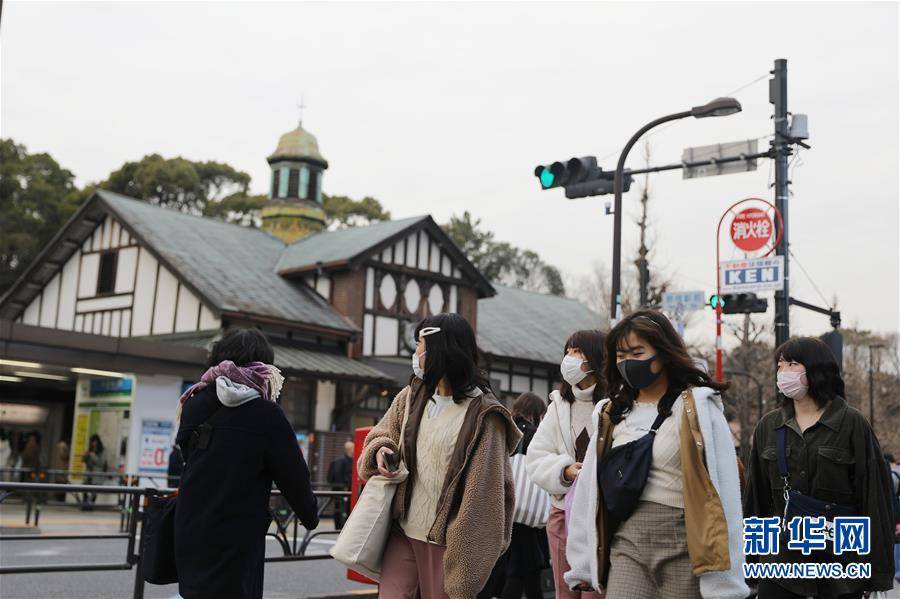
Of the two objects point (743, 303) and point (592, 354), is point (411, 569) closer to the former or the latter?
point (592, 354)

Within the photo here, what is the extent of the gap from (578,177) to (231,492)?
10.2 meters

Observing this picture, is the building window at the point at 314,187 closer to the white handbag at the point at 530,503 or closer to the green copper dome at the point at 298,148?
the green copper dome at the point at 298,148

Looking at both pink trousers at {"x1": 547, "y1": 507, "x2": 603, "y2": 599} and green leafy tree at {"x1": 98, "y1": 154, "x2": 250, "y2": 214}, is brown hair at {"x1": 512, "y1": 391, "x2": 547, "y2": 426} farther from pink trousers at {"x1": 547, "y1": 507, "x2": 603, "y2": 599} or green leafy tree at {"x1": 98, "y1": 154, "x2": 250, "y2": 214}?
green leafy tree at {"x1": 98, "y1": 154, "x2": 250, "y2": 214}

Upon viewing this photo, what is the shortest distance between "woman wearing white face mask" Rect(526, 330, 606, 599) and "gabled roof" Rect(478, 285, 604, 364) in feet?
82.3

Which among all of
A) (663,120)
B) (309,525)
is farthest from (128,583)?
(663,120)

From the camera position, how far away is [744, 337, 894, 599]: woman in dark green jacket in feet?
15.7

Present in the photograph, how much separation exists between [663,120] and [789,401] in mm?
8263

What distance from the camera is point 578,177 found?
13578 millimetres

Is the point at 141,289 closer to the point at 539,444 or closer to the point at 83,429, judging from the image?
the point at 83,429

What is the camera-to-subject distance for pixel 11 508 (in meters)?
20.9

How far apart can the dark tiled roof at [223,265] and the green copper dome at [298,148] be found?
6.49 metres

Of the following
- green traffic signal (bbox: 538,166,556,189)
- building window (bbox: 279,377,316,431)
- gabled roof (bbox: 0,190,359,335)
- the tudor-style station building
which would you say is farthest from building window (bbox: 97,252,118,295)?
green traffic signal (bbox: 538,166,556,189)

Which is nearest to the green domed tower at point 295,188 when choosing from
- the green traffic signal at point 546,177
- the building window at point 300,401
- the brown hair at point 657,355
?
the building window at point 300,401

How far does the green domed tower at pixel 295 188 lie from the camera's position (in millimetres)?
36719
